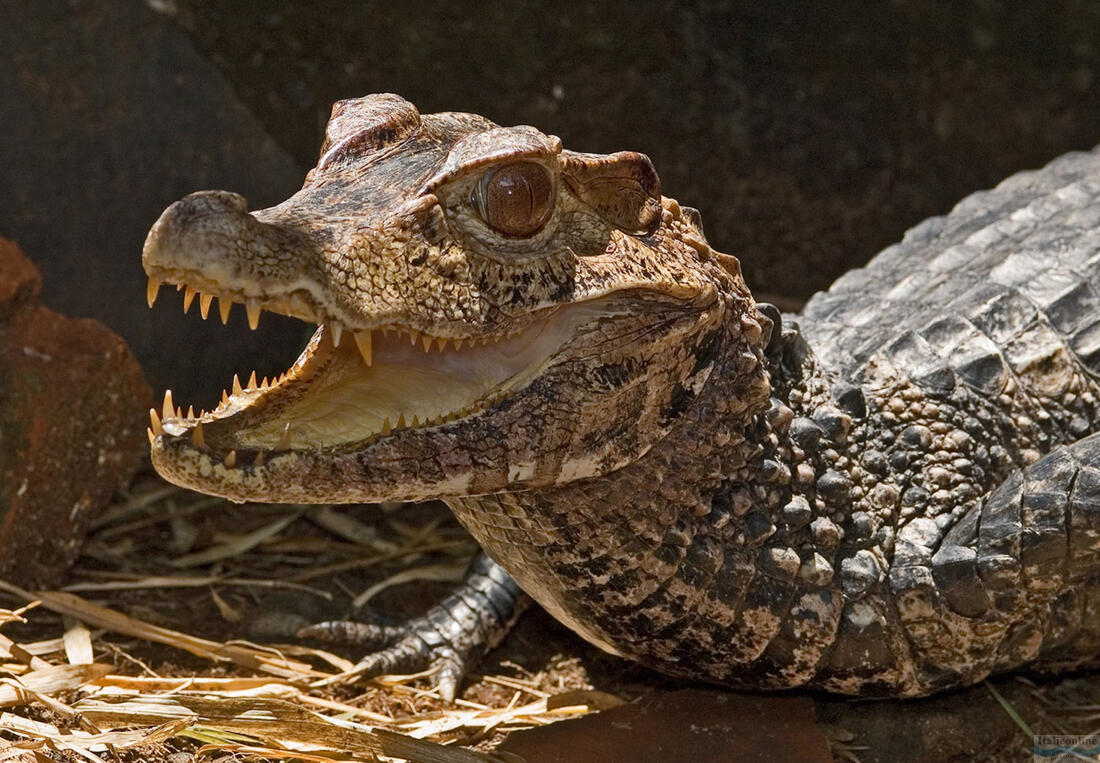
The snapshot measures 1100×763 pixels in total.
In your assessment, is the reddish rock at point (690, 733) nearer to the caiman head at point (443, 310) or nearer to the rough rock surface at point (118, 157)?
the caiman head at point (443, 310)

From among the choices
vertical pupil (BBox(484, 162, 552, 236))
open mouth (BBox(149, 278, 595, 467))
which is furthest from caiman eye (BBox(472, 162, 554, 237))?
open mouth (BBox(149, 278, 595, 467))

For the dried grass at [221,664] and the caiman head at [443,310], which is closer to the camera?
the caiman head at [443,310]

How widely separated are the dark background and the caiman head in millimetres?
1979

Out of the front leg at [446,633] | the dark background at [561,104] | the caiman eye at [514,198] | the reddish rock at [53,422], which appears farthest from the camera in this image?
the dark background at [561,104]

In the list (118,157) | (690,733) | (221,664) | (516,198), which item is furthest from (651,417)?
(118,157)

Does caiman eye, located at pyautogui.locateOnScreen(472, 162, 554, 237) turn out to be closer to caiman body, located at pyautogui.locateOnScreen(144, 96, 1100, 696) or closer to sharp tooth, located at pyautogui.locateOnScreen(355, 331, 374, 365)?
caiman body, located at pyautogui.locateOnScreen(144, 96, 1100, 696)

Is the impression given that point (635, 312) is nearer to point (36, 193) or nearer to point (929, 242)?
point (929, 242)

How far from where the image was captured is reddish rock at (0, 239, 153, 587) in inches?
149

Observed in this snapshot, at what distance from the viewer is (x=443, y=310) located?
2434 mm

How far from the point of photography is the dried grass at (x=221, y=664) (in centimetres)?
295

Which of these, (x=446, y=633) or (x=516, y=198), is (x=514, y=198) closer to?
(x=516, y=198)

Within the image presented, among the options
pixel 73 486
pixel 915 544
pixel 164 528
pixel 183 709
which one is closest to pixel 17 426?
pixel 73 486

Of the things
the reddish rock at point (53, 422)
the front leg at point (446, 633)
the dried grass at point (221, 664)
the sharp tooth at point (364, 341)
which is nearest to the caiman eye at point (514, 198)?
the sharp tooth at point (364, 341)

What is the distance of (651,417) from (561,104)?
2.64m
